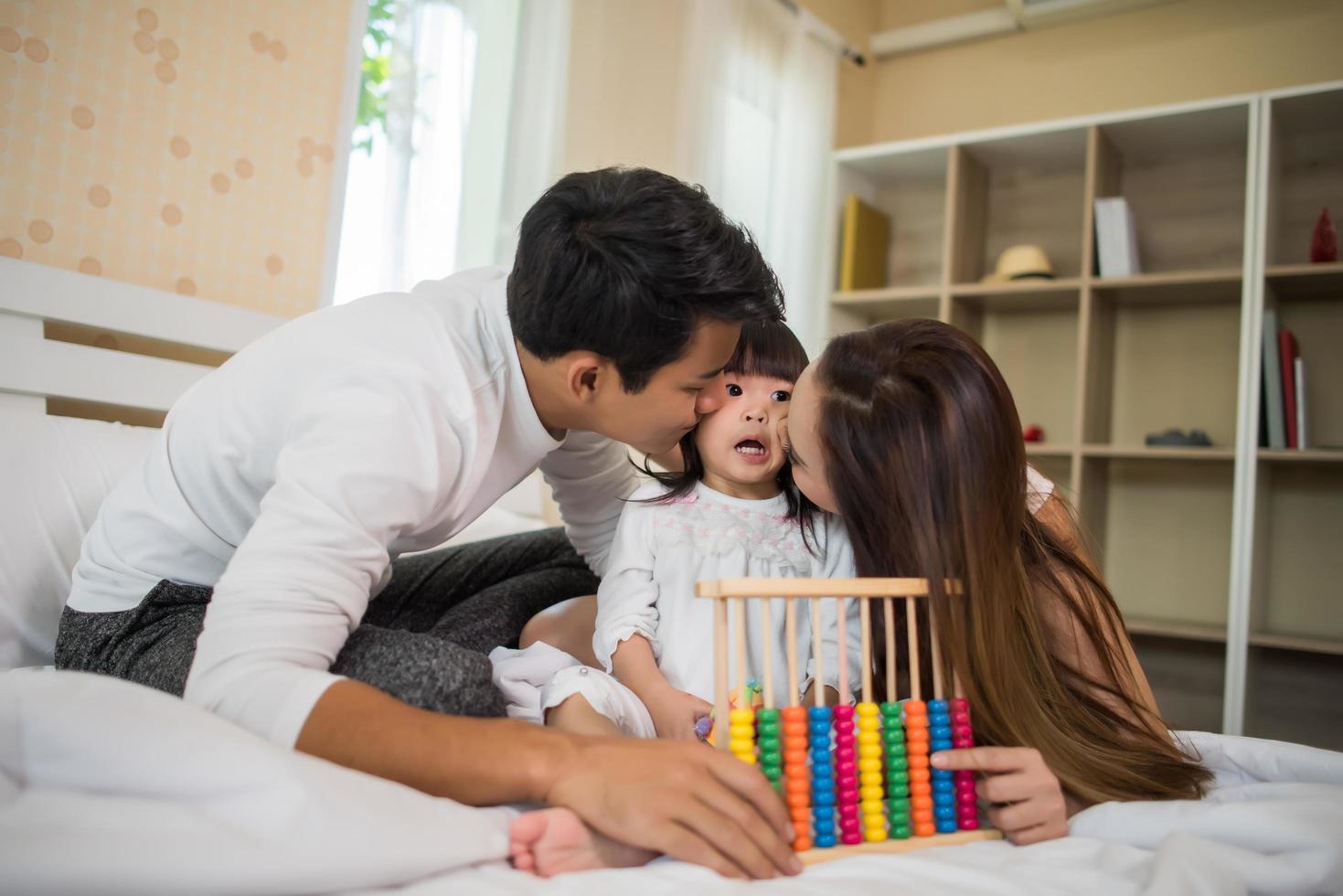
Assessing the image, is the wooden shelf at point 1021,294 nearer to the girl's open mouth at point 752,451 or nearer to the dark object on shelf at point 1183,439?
the dark object on shelf at point 1183,439

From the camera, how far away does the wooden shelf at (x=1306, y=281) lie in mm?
2773

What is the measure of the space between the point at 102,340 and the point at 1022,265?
269cm

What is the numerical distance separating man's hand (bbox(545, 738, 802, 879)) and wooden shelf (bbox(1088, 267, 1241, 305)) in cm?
272

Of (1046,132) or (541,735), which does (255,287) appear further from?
(1046,132)

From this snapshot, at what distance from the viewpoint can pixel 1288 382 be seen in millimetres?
2811

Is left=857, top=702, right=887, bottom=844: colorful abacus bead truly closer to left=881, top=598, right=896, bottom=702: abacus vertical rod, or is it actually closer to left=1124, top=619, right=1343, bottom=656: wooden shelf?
left=881, top=598, right=896, bottom=702: abacus vertical rod

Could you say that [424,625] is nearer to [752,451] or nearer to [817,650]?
[752,451]

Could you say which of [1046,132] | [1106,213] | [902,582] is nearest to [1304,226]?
[1106,213]

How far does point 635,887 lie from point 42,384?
4.64 feet

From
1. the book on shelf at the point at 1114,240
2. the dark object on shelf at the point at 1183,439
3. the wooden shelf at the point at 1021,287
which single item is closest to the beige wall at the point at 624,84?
the wooden shelf at the point at 1021,287

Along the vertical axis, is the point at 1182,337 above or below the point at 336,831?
above

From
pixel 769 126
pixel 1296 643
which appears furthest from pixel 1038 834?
pixel 769 126

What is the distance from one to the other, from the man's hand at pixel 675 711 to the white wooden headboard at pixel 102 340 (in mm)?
1125

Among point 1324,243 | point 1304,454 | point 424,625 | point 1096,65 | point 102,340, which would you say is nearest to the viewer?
point 424,625
